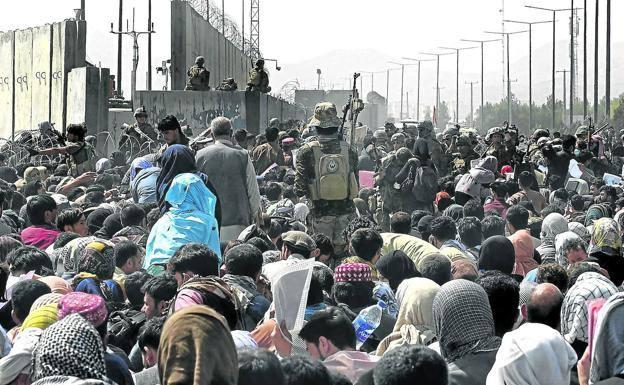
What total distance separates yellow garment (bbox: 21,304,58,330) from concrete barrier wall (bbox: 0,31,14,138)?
21.2 m

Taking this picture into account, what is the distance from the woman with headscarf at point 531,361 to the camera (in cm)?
502

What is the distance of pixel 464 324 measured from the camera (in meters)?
5.49

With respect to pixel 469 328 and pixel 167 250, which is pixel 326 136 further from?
pixel 469 328

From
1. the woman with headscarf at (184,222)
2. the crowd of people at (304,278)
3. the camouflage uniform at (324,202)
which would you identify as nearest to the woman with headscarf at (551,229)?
the crowd of people at (304,278)

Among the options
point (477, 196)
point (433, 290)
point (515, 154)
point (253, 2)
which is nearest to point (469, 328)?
point (433, 290)

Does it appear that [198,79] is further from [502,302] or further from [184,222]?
[502,302]

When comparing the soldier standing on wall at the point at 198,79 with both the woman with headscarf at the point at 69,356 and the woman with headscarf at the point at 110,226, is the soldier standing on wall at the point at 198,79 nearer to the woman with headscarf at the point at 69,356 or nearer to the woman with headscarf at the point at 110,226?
the woman with headscarf at the point at 110,226

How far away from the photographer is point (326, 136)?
11.1 metres

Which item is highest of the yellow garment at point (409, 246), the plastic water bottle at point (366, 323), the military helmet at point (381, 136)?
the military helmet at point (381, 136)

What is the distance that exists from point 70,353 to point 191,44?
26086mm

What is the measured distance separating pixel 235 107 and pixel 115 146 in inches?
102

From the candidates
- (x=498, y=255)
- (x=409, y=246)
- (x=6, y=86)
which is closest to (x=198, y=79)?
(x=6, y=86)

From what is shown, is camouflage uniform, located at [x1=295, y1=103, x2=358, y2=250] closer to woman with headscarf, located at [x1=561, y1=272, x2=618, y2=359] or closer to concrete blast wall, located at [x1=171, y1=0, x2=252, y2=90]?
woman with headscarf, located at [x1=561, y1=272, x2=618, y2=359]

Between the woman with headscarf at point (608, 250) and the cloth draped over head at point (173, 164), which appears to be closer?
the woman with headscarf at point (608, 250)
